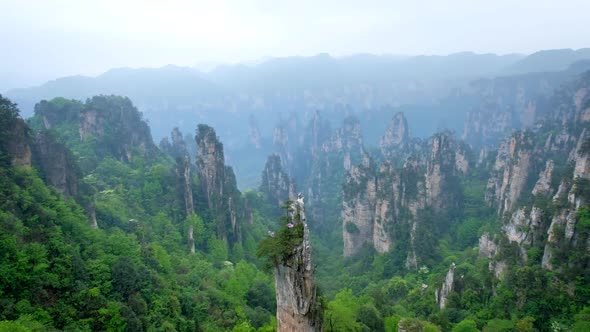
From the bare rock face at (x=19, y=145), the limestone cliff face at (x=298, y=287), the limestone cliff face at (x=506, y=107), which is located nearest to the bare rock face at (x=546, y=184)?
the limestone cliff face at (x=298, y=287)

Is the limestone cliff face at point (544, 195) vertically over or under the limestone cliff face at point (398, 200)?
over

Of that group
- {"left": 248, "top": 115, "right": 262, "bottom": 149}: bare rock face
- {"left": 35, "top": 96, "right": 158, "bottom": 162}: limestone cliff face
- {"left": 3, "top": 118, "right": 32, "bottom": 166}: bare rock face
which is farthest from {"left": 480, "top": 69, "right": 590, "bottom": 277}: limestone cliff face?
{"left": 248, "top": 115, "right": 262, "bottom": 149}: bare rock face

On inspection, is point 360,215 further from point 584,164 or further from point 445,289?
point 584,164

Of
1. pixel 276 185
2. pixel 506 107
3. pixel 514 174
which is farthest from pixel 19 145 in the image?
pixel 506 107

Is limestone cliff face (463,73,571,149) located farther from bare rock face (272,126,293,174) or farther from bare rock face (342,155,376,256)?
bare rock face (342,155,376,256)

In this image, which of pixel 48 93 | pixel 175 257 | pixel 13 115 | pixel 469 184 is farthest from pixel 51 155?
pixel 48 93

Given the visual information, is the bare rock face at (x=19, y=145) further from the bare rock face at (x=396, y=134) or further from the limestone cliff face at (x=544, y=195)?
the bare rock face at (x=396, y=134)
